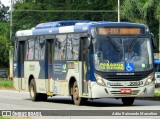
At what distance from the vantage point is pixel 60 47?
89.5ft

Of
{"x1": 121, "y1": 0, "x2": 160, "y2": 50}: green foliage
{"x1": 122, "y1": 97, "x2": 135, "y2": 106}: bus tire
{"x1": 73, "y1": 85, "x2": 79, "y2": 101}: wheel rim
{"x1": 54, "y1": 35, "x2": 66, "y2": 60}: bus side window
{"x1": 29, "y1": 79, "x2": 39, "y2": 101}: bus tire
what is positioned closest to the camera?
{"x1": 73, "y1": 85, "x2": 79, "y2": 101}: wheel rim

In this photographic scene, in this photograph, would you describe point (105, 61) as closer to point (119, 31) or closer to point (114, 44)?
point (114, 44)

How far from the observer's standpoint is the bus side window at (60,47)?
88.5 ft

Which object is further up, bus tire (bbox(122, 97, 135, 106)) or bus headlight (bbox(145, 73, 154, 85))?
bus headlight (bbox(145, 73, 154, 85))

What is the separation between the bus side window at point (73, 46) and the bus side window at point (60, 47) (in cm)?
43

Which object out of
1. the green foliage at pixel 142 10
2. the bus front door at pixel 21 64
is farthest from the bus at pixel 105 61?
the green foliage at pixel 142 10

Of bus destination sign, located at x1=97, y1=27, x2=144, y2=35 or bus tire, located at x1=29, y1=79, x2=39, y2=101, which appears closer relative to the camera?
bus destination sign, located at x1=97, y1=27, x2=144, y2=35

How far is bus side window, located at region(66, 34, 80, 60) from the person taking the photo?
25.7 metres

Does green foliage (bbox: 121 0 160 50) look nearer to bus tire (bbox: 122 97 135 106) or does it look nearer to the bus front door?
the bus front door

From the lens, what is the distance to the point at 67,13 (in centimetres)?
8450

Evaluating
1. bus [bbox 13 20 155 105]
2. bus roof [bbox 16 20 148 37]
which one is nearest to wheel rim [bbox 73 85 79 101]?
bus [bbox 13 20 155 105]

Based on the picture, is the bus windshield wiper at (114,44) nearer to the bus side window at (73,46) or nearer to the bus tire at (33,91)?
the bus side window at (73,46)

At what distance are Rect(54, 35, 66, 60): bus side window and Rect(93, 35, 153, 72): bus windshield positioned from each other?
2469 mm

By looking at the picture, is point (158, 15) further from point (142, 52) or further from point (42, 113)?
point (42, 113)
